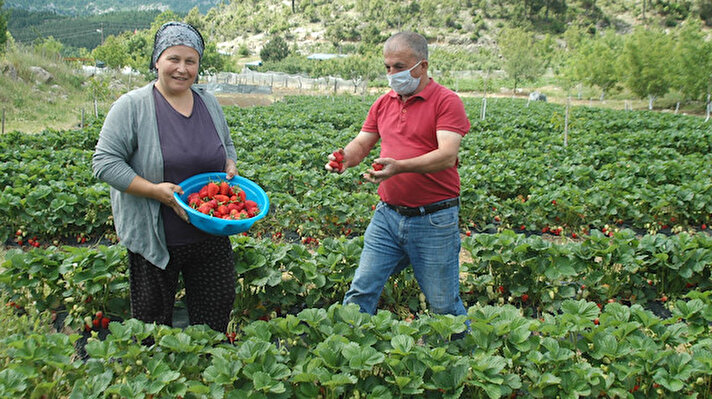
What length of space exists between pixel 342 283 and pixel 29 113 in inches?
697

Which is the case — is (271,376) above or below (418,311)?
above

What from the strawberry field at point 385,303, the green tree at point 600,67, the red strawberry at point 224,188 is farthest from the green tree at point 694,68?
the red strawberry at point 224,188

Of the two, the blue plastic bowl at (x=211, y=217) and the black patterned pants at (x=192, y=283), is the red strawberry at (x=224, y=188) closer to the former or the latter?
the blue plastic bowl at (x=211, y=217)

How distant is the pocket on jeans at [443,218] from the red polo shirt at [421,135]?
2.9 inches

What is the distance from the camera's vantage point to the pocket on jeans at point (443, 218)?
273 cm

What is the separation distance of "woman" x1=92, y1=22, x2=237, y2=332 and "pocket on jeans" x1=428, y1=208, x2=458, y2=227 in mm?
1165

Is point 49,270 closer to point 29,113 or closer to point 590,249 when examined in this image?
point 590,249

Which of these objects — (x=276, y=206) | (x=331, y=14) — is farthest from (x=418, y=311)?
(x=331, y=14)

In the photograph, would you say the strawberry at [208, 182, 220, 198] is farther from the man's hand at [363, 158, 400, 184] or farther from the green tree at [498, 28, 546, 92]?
the green tree at [498, 28, 546, 92]

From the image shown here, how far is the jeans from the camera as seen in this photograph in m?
2.76

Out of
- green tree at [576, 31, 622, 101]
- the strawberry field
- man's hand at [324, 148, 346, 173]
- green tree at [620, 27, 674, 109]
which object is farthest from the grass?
green tree at [620, 27, 674, 109]

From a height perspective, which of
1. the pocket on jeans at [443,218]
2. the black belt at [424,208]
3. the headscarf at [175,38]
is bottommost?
the pocket on jeans at [443,218]

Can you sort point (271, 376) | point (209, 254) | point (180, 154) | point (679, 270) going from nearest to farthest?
point (271, 376), point (180, 154), point (209, 254), point (679, 270)

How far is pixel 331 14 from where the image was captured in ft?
309
